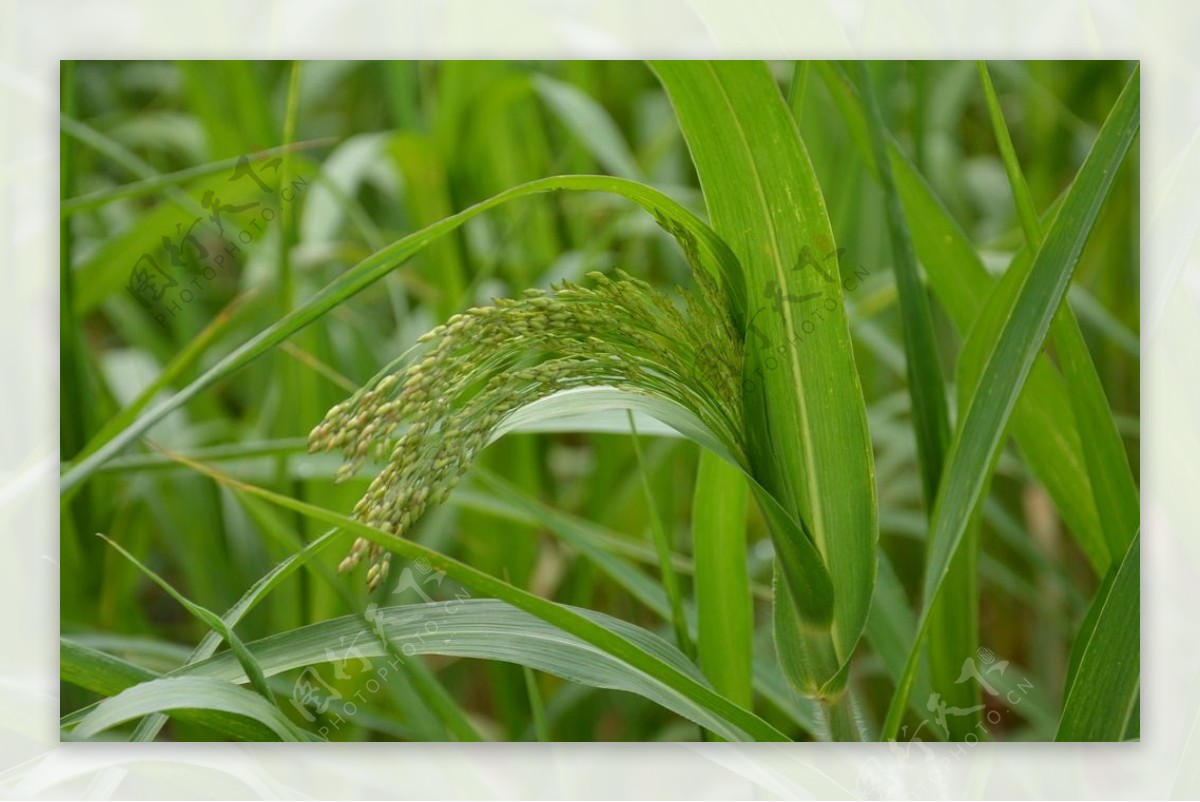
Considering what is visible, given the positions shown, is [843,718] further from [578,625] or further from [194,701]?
[194,701]

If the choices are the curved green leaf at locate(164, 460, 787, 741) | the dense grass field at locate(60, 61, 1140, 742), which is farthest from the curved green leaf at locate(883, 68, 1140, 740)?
the curved green leaf at locate(164, 460, 787, 741)

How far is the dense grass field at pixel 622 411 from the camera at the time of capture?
0.84 metres

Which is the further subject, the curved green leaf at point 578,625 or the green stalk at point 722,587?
the green stalk at point 722,587

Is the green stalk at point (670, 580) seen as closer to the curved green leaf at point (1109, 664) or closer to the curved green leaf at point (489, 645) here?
the curved green leaf at point (489, 645)

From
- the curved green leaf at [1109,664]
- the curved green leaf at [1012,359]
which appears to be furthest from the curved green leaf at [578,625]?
the curved green leaf at [1109,664]

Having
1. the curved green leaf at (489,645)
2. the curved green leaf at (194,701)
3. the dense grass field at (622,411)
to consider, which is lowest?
the curved green leaf at (194,701)

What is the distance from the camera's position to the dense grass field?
0.84 metres

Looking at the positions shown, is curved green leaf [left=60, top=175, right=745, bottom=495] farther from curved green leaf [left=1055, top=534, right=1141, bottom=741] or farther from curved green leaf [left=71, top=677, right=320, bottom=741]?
curved green leaf [left=1055, top=534, right=1141, bottom=741]

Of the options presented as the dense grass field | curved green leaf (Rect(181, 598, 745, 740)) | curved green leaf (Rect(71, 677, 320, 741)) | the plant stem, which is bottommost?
the plant stem

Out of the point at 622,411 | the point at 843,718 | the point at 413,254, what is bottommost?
the point at 843,718

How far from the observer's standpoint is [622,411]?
93cm

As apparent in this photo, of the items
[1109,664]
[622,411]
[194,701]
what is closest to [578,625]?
[622,411]

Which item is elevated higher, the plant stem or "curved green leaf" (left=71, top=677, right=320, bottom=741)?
"curved green leaf" (left=71, top=677, right=320, bottom=741)

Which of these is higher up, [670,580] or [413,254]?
[413,254]
